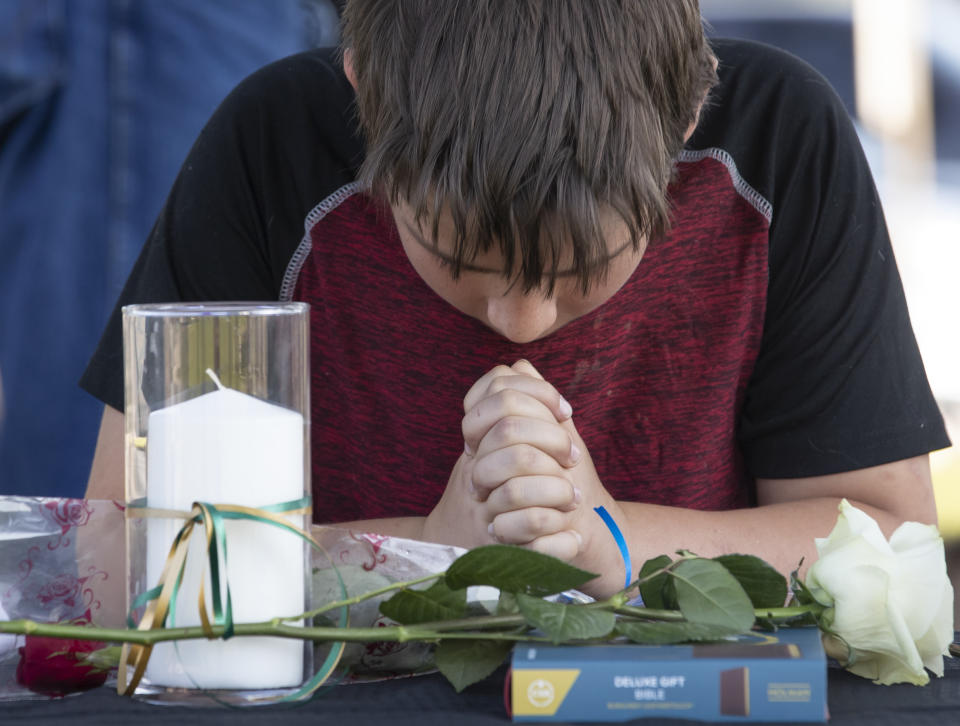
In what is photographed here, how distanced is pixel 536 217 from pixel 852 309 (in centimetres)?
56

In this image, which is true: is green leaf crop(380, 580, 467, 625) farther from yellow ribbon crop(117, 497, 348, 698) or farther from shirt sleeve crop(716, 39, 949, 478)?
shirt sleeve crop(716, 39, 949, 478)

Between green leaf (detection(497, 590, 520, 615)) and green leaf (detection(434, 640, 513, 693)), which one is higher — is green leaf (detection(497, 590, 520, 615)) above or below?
above

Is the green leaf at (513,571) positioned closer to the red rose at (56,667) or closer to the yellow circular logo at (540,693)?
the yellow circular logo at (540,693)

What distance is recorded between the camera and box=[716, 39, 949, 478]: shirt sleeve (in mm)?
1154

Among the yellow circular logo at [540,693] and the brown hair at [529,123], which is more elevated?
the brown hair at [529,123]

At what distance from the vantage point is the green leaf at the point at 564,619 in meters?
0.56

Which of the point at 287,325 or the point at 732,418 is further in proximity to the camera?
the point at 732,418

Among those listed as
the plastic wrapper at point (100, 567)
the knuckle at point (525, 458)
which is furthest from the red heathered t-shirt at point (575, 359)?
the plastic wrapper at point (100, 567)

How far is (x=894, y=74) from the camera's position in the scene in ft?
9.98

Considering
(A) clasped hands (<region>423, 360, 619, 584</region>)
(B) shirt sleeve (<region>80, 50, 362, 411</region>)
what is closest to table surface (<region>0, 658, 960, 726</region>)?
(A) clasped hands (<region>423, 360, 619, 584</region>)

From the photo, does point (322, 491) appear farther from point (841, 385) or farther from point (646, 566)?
point (646, 566)

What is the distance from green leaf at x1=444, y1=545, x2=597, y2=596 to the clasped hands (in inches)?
5.7

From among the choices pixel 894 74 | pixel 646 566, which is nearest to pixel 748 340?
pixel 646 566

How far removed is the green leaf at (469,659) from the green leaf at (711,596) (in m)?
0.10
